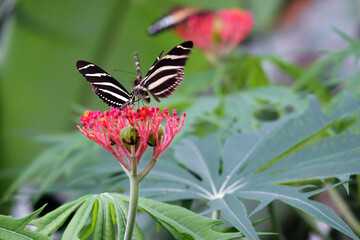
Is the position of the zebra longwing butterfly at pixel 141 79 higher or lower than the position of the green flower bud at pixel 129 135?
higher

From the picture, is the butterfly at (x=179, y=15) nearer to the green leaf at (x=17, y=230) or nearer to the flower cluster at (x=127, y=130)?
the flower cluster at (x=127, y=130)

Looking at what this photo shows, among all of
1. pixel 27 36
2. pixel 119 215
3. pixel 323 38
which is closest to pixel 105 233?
pixel 119 215

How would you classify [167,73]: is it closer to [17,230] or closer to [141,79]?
[141,79]

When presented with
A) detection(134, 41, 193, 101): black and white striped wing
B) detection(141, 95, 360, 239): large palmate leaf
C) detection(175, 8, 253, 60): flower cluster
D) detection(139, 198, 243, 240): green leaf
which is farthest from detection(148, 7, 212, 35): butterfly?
detection(139, 198, 243, 240): green leaf

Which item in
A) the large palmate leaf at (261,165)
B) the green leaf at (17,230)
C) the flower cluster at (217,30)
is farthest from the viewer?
the flower cluster at (217,30)

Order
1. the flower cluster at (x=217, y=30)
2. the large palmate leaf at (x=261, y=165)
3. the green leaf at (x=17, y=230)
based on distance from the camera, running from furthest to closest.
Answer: the flower cluster at (x=217, y=30), the large palmate leaf at (x=261, y=165), the green leaf at (x=17, y=230)

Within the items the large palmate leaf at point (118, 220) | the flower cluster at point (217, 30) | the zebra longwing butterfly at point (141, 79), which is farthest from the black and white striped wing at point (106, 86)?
the flower cluster at point (217, 30)

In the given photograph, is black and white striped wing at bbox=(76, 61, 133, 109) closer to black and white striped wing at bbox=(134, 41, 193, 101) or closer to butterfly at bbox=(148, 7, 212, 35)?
black and white striped wing at bbox=(134, 41, 193, 101)
